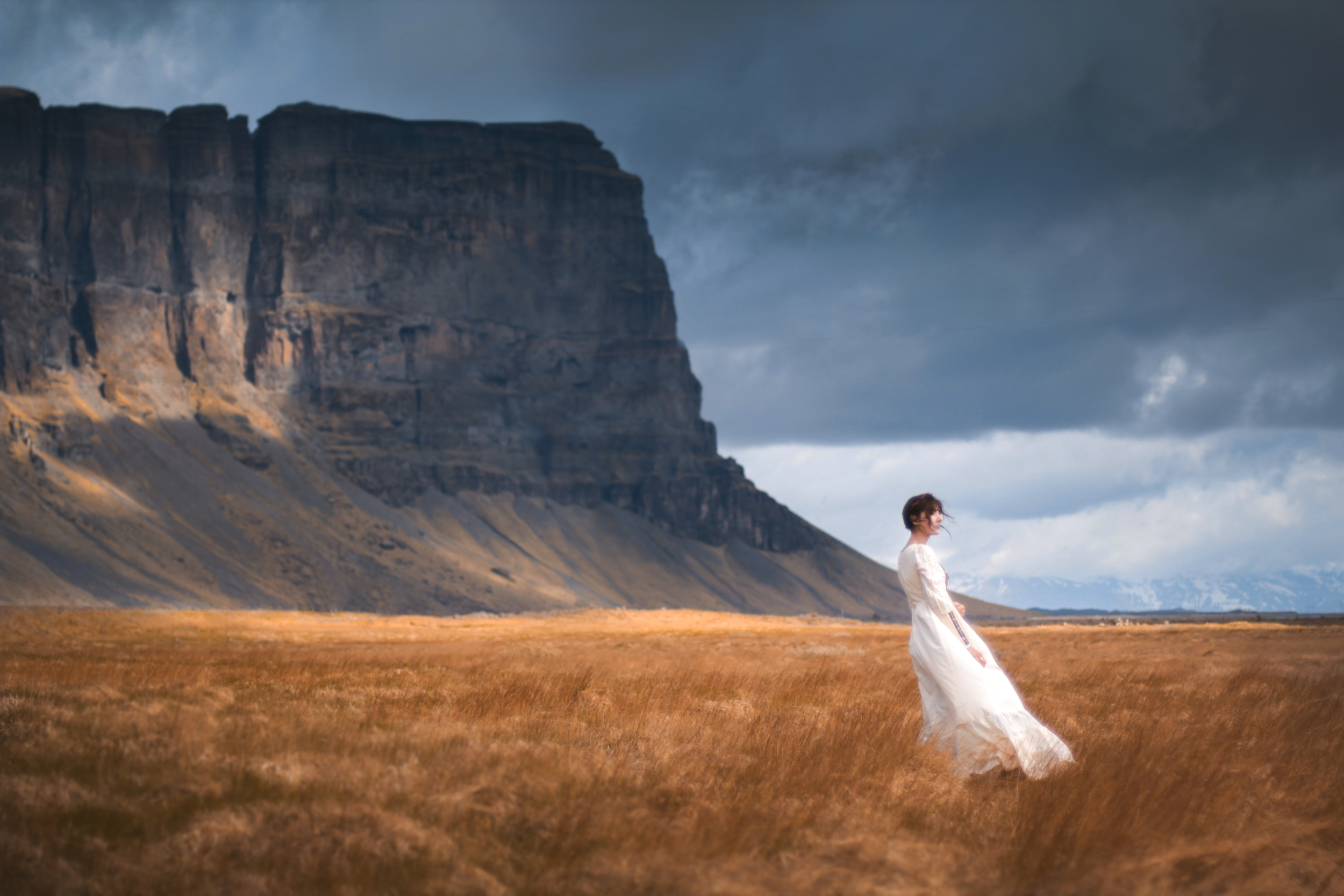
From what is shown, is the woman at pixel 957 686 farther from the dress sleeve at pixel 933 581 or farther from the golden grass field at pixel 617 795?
the golden grass field at pixel 617 795

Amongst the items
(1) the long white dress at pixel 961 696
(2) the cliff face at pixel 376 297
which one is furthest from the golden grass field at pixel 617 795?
(2) the cliff face at pixel 376 297

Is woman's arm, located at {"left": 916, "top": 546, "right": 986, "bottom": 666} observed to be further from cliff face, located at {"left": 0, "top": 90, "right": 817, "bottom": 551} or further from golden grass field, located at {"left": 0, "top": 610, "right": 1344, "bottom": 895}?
cliff face, located at {"left": 0, "top": 90, "right": 817, "bottom": 551}

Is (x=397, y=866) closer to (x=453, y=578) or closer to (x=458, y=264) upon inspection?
(x=453, y=578)

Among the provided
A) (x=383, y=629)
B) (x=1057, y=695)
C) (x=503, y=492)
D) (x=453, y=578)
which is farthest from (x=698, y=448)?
(x=1057, y=695)

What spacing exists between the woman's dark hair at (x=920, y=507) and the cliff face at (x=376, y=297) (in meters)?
135

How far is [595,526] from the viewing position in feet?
581

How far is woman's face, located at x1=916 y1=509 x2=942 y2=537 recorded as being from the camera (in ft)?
31.2

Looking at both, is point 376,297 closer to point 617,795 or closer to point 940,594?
point 940,594

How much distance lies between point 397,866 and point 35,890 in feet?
5.86

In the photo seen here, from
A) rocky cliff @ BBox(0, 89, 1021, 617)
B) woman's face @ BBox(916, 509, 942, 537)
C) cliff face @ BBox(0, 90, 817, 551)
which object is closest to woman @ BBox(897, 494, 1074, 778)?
woman's face @ BBox(916, 509, 942, 537)

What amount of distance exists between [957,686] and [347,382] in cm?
16182

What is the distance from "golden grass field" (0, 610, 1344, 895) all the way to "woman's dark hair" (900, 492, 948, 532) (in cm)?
193

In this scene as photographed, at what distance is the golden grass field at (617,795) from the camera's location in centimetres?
602

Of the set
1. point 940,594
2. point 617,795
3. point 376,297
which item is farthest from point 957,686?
point 376,297
